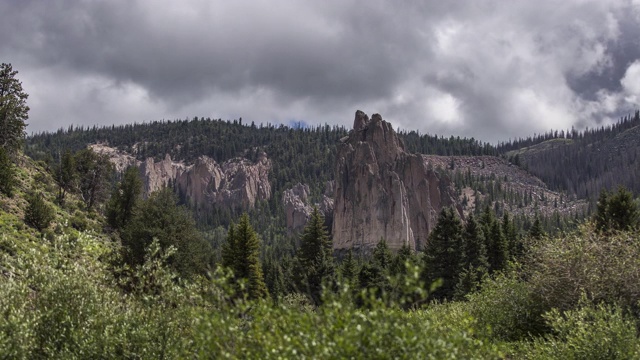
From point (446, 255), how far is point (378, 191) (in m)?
101

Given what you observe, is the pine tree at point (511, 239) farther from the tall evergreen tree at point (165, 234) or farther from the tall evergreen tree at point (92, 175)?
the tall evergreen tree at point (92, 175)

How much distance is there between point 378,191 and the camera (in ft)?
522

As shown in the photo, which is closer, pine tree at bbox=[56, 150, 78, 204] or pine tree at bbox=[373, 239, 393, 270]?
pine tree at bbox=[373, 239, 393, 270]

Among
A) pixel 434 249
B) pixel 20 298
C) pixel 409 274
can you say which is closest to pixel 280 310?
pixel 409 274

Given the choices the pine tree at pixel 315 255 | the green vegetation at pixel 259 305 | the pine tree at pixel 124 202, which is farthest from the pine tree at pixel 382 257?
the pine tree at pixel 124 202

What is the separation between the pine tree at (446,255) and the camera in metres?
57.6

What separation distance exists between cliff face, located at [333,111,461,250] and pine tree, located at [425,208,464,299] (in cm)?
8578

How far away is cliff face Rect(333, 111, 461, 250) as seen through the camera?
154 metres

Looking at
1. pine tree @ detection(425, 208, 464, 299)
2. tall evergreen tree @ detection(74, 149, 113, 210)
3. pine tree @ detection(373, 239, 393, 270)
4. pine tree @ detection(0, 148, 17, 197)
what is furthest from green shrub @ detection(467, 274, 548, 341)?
tall evergreen tree @ detection(74, 149, 113, 210)

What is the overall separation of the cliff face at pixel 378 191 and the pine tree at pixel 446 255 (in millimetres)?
85780

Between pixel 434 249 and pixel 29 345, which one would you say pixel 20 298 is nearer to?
pixel 29 345

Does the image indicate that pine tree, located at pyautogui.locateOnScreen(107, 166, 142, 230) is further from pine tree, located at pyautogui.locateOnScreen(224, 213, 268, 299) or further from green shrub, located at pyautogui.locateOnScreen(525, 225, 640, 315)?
green shrub, located at pyautogui.locateOnScreen(525, 225, 640, 315)

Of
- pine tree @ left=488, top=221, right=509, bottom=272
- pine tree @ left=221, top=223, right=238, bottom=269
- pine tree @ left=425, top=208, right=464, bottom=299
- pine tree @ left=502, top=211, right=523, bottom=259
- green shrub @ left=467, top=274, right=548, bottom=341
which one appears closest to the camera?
green shrub @ left=467, top=274, right=548, bottom=341

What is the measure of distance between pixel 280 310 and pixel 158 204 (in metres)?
40.5
